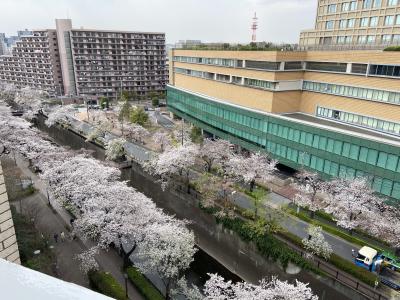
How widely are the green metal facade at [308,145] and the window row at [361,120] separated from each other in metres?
3.51

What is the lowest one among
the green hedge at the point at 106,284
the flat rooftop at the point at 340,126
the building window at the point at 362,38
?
the green hedge at the point at 106,284

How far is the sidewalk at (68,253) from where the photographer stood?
68.9ft

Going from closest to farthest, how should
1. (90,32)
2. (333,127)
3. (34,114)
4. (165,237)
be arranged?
(165,237) < (333,127) < (34,114) < (90,32)

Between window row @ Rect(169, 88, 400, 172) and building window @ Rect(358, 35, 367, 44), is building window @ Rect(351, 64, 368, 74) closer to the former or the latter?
window row @ Rect(169, 88, 400, 172)

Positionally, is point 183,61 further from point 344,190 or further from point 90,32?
point 344,190

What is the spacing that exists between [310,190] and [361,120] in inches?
356

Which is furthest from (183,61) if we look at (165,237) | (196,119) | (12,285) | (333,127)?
(12,285)

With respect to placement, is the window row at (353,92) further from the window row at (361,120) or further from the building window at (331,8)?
the building window at (331,8)

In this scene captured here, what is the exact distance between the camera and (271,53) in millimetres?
33906

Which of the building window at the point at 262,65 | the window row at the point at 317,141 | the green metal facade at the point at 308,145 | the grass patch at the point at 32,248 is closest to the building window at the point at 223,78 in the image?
the green metal facade at the point at 308,145

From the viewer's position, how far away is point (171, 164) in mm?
31500

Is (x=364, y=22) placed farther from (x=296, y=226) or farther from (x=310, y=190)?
(x=296, y=226)

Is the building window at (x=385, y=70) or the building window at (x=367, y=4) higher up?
the building window at (x=367, y=4)

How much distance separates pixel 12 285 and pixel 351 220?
26279 millimetres
